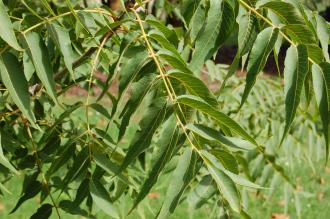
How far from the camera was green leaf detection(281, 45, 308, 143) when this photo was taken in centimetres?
118

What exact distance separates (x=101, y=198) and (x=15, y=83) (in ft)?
1.59

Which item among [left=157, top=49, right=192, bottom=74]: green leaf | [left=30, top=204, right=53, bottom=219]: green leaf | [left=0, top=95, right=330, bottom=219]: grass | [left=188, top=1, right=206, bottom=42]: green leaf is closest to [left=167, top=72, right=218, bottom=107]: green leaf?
[left=157, top=49, right=192, bottom=74]: green leaf

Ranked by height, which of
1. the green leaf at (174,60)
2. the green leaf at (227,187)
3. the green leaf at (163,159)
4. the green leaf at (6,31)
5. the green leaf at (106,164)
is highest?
the green leaf at (6,31)

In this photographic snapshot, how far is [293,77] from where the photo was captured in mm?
1208

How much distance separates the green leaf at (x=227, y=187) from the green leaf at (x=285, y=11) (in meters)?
0.38

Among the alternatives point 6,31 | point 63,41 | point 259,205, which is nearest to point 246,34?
point 63,41

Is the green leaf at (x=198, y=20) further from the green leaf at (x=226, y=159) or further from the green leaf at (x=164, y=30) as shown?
the green leaf at (x=226, y=159)

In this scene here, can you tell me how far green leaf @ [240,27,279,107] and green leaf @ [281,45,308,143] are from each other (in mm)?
47

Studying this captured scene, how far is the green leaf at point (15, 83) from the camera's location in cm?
117

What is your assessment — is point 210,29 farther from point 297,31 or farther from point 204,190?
point 204,190

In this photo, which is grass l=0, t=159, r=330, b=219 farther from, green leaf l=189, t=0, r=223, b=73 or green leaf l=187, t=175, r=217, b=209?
green leaf l=189, t=0, r=223, b=73

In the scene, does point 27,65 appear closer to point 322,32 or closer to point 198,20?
point 198,20

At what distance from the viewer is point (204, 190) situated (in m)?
1.60

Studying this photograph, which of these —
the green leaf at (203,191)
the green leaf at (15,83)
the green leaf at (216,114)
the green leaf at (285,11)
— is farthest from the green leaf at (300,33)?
the green leaf at (15,83)
